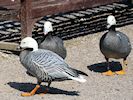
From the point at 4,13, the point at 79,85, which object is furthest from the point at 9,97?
the point at 4,13

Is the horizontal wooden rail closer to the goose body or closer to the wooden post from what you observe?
the wooden post

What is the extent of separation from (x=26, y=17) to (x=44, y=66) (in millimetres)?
2440

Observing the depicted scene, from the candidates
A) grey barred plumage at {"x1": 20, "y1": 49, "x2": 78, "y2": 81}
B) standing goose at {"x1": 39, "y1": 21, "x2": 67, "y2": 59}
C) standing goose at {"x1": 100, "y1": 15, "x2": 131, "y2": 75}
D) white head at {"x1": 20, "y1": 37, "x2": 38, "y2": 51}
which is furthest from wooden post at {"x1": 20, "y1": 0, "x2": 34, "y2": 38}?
grey barred plumage at {"x1": 20, "y1": 49, "x2": 78, "y2": 81}

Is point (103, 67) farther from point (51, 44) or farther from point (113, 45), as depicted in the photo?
point (51, 44)

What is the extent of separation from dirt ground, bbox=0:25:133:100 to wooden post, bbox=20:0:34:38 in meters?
0.59

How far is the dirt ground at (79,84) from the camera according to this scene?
788 centimetres

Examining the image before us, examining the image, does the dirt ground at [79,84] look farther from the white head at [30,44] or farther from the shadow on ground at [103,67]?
the white head at [30,44]

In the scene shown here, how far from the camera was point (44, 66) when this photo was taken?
769cm

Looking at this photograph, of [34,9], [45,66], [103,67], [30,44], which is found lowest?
[103,67]

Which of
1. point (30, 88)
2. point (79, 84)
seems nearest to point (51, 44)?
point (79, 84)

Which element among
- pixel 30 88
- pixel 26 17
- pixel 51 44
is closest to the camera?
pixel 30 88

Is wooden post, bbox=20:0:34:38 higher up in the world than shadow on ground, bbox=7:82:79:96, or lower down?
higher up

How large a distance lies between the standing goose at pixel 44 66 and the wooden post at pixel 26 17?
2.02 meters

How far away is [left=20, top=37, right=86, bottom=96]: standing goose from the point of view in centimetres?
762
